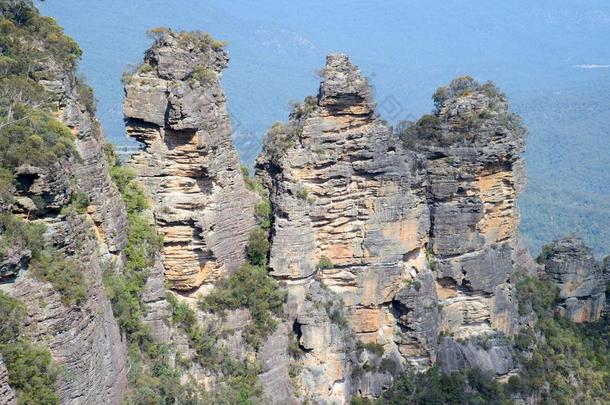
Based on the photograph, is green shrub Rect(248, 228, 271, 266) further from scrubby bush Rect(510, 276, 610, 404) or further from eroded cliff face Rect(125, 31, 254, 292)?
scrubby bush Rect(510, 276, 610, 404)

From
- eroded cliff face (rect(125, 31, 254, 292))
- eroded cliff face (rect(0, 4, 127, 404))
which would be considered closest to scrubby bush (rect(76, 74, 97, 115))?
eroded cliff face (rect(0, 4, 127, 404))

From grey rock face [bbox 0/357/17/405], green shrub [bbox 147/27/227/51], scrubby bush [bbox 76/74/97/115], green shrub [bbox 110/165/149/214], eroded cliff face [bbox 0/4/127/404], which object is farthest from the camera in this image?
green shrub [bbox 147/27/227/51]

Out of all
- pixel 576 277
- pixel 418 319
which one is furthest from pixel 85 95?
pixel 576 277

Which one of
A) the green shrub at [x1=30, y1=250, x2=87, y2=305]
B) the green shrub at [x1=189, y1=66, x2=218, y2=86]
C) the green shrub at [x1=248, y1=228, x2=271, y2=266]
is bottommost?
the green shrub at [x1=248, y1=228, x2=271, y2=266]

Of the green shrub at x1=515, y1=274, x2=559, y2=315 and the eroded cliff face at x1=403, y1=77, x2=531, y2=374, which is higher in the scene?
the eroded cliff face at x1=403, y1=77, x2=531, y2=374

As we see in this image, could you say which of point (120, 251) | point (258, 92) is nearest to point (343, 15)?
point (258, 92)

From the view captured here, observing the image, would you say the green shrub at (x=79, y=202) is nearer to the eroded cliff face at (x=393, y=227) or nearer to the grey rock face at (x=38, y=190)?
the grey rock face at (x=38, y=190)

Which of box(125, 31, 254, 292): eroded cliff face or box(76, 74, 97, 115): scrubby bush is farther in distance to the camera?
box(125, 31, 254, 292): eroded cliff face

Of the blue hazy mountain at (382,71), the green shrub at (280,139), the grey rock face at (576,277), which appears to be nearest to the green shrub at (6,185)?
the green shrub at (280,139)
